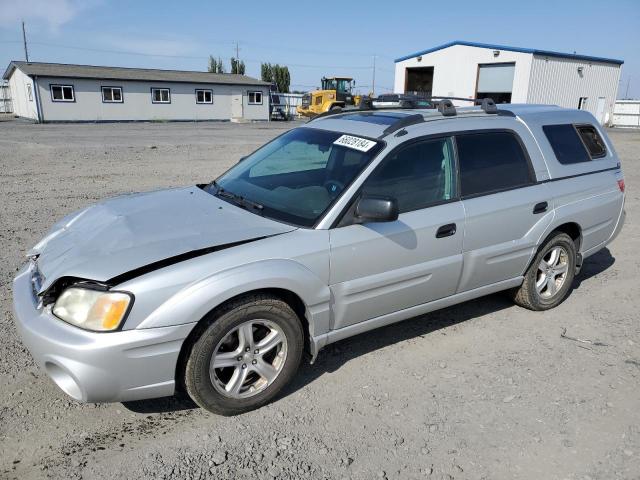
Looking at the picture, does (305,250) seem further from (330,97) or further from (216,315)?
(330,97)

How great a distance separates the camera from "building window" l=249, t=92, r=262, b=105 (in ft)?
135

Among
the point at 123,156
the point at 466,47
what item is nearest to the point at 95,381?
the point at 123,156

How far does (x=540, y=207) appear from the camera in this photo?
4.35 metres

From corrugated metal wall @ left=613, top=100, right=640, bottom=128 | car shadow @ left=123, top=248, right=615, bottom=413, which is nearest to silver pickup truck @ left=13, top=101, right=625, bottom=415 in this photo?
car shadow @ left=123, top=248, right=615, bottom=413

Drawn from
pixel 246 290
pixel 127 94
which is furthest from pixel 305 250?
pixel 127 94

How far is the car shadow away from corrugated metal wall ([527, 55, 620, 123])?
2871 cm

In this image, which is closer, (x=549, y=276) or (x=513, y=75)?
(x=549, y=276)

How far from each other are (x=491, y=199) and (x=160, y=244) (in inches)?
101

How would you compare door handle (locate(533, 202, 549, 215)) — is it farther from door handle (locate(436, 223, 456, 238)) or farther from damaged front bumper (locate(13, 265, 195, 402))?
damaged front bumper (locate(13, 265, 195, 402))

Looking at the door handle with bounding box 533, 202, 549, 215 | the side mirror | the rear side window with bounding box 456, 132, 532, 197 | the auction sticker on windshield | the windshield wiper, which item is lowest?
the door handle with bounding box 533, 202, 549, 215

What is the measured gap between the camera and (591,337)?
4.29 metres

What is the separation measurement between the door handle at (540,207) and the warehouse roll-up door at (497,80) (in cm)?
2954

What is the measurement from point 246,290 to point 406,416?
1.30m

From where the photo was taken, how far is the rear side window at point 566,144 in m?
4.61
